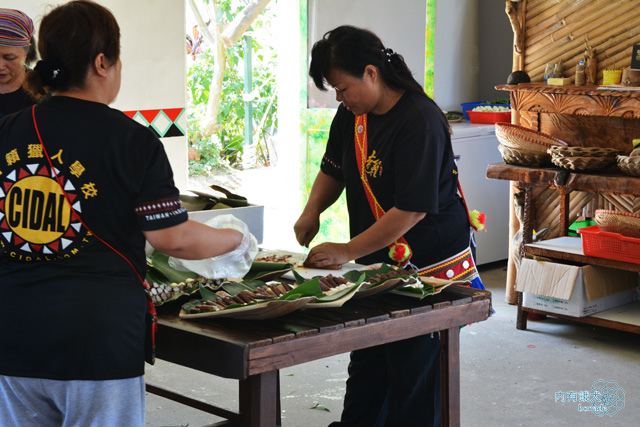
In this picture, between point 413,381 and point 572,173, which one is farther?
point 572,173

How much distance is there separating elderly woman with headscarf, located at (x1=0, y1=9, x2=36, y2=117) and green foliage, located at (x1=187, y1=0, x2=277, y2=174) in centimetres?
617

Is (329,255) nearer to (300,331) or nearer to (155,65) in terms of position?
(300,331)

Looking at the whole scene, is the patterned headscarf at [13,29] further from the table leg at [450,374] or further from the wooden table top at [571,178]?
the wooden table top at [571,178]

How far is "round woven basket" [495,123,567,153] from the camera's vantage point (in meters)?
4.55

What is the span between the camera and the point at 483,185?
588 centimetres

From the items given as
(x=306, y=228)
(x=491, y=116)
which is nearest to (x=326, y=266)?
(x=306, y=228)

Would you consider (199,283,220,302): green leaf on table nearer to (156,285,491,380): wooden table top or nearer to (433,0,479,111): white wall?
(156,285,491,380): wooden table top

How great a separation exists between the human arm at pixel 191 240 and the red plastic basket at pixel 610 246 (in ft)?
9.32

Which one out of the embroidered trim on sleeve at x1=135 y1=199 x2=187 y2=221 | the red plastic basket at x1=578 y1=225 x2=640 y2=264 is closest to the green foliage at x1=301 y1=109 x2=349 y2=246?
the red plastic basket at x1=578 y1=225 x2=640 y2=264

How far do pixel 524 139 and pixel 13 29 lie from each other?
273 cm

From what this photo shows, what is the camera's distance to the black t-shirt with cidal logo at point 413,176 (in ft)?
8.11

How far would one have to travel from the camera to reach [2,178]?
169 cm

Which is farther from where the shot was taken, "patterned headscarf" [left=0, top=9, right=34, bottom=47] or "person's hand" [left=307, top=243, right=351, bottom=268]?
"patterned headscarf" [left=0, top=9, right=34, bottom=47]

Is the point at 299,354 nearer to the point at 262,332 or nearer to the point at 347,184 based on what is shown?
the point at 262,332
